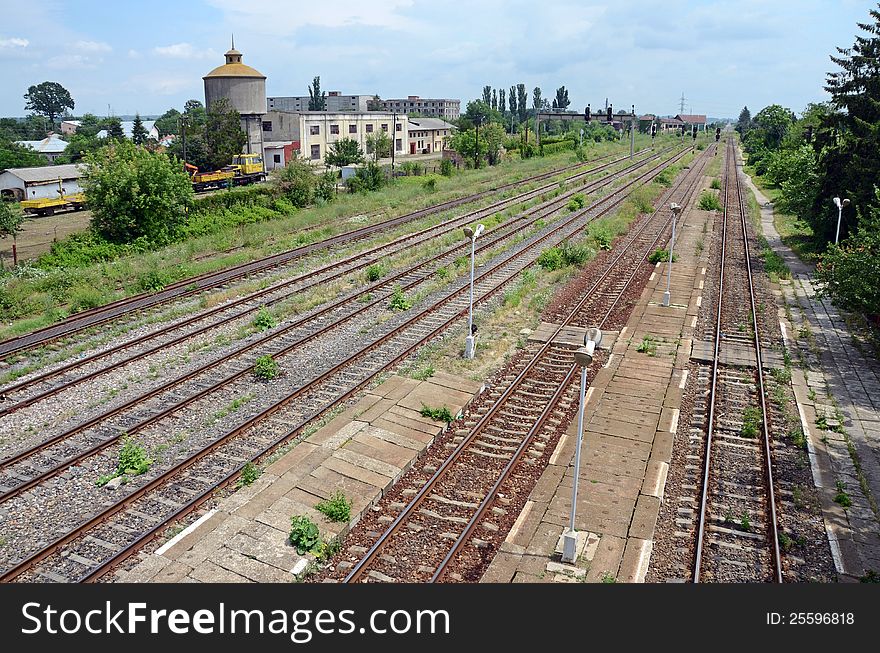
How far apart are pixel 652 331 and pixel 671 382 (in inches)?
154

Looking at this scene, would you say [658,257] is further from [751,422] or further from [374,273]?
[751,422]

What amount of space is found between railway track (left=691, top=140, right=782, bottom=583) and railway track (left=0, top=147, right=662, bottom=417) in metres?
11.4

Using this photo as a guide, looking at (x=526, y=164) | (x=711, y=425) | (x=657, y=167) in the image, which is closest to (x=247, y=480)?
(x=711, y=425)

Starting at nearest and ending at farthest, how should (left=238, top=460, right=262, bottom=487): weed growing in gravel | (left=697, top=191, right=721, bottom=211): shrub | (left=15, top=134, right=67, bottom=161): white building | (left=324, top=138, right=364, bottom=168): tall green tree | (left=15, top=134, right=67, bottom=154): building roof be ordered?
(left=238, top=460, right=262, bottom=487): weed growing in gravel, (left=697, top=191, right=721, bottom=211): shrub, (left=324, top=138, right=364, bottom=168): tall green tree, (left=15, top=134, right=67, bottom=161): white building, (left=15, top=134, right=67, bottom=154): building roof

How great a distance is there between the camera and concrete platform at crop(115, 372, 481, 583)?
8773mm

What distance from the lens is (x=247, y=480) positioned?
10.8m

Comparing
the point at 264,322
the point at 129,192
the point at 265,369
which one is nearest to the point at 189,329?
the point at 264,322

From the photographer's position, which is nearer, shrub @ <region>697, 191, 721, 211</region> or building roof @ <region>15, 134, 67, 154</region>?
shrub @ <region>697, 191, 721, 211</region>

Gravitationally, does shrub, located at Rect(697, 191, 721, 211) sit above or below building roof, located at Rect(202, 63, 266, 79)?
below

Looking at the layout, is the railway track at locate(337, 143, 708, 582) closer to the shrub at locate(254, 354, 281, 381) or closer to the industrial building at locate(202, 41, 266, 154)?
the shrub at locate(254, 354, 281, 381)

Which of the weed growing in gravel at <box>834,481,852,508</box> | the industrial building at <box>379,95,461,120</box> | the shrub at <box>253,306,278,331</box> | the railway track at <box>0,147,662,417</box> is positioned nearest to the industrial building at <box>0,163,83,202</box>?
the railway track at <box>0,147,662,417</box>

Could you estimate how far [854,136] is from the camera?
26078 millimetres

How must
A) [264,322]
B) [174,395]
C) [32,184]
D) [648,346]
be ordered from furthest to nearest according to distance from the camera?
[32,184] < [264,322] < [648,346] < [174,395]

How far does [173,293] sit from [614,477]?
1594cm
